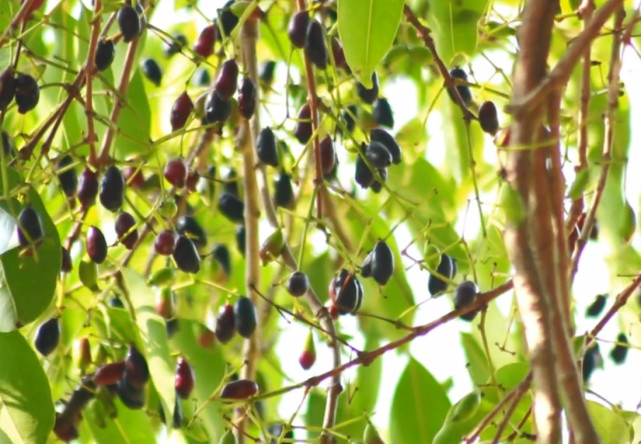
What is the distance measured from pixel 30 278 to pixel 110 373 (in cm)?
21

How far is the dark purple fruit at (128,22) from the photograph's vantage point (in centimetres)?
116

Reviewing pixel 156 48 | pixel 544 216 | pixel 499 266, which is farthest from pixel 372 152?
pixel 156 48

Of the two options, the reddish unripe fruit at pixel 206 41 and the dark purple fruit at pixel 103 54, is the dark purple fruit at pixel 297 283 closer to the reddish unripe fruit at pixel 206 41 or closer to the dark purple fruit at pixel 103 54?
the dark purple fruit at pixel 103 54

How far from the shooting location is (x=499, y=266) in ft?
5.03

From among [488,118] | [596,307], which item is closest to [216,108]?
[488,118]

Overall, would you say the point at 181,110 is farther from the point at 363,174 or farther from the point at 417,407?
the point at 417,407

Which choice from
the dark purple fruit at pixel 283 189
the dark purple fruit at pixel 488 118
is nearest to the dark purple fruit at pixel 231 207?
the dark purple fruit at pixel 283 189

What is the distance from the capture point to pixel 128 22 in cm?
117

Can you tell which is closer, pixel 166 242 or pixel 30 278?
pixel 30 278

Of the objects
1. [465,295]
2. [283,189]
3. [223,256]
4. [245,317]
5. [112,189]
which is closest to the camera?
[465,295]

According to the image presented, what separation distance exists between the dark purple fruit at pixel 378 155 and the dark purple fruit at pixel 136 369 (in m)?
0.30

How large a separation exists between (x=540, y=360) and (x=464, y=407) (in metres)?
0.36

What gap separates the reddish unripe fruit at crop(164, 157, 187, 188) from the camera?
129 centimetres

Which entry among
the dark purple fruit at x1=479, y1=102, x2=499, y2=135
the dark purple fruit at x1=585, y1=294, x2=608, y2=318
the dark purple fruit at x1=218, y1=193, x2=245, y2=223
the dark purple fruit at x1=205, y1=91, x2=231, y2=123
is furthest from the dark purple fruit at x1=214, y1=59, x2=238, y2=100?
the dark purple fruit at x1=585, y1=294, x2=608, y2=318
